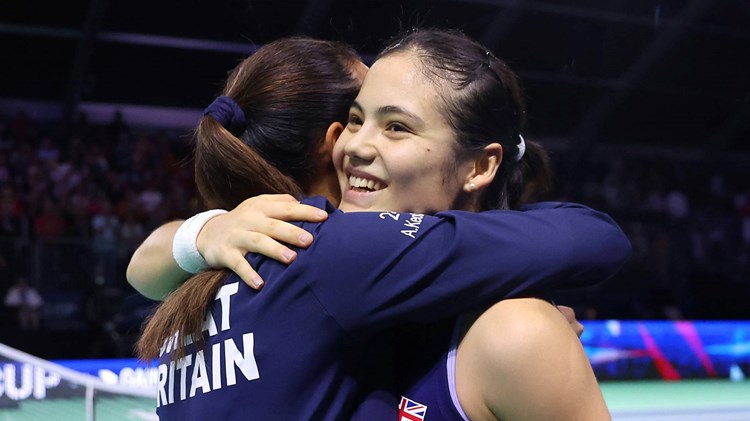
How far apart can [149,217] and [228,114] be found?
7705 millimetres

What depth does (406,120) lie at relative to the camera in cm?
155

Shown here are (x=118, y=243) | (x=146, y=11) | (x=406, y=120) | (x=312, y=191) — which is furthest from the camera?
(x=146, y=11)

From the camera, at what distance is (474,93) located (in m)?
1.55

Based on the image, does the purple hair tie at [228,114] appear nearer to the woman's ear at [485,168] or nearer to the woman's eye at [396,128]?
the woman's eye at [396,128]

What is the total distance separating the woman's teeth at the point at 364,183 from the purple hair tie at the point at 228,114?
0.22m

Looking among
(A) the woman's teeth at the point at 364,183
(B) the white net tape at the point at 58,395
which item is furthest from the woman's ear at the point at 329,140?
(B) the white net tape at the point at 58,395

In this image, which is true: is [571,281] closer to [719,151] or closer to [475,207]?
[475,207]

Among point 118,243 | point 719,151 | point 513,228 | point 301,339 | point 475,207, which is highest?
point 719,151

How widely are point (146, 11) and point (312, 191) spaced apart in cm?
965

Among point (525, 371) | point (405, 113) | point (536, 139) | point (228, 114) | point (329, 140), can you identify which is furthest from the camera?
point (536, 139)

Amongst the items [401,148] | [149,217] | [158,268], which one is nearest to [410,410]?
[401,148]

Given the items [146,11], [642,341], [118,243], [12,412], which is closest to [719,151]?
[642,341]

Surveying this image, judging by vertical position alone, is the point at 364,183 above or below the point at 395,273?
above

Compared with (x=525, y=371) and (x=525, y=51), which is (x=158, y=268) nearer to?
(x=525, y=371)
